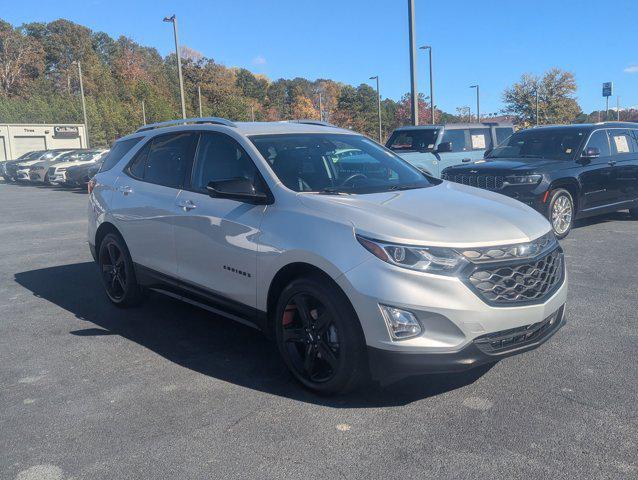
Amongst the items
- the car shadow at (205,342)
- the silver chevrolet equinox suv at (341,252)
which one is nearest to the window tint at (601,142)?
the silver chevrolet equinox suv at (341,252)

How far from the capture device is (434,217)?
3752mm

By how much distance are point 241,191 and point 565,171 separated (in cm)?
671

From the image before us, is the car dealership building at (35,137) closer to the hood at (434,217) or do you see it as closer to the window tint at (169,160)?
the window tint at (169,160)

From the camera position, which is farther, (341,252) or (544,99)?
(544,99)

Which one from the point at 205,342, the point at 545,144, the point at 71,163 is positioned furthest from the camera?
the point at 71,163

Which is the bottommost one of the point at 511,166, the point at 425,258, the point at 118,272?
the point at 118,272

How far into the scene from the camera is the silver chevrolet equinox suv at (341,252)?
3.40 metres

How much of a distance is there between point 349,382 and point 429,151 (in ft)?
35.0

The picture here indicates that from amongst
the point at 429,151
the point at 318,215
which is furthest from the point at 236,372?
the point at 429,151

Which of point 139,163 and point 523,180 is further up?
point 139,163

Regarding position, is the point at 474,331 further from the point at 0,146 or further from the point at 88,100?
the point at 88,100

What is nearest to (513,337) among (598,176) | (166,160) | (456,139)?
(166,160)

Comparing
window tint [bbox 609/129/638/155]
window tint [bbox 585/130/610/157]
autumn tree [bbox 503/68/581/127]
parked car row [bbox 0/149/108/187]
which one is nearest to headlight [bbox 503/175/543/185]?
window tint [bbox 585/130/610/157]

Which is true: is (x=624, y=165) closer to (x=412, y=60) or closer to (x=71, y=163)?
(x=412, y=60)
